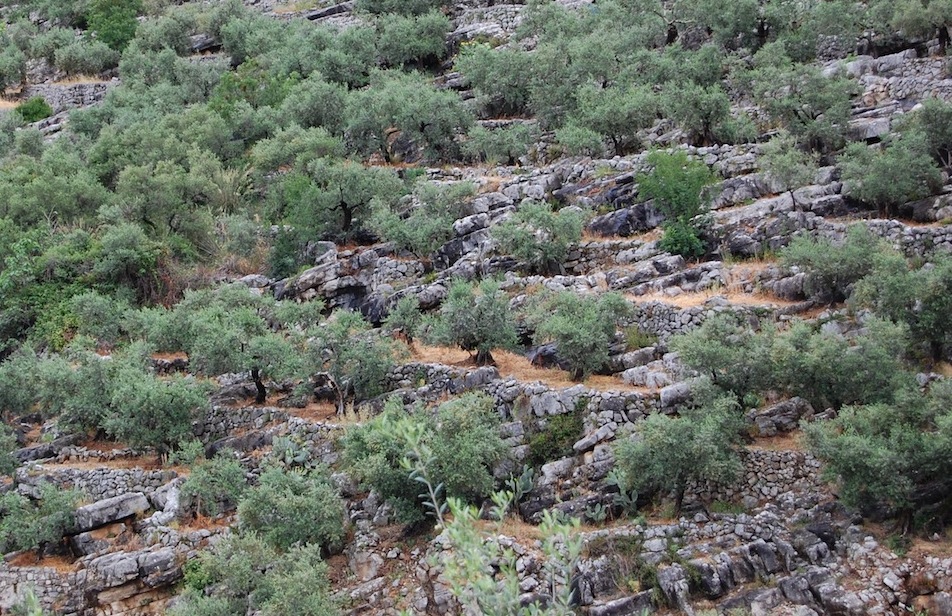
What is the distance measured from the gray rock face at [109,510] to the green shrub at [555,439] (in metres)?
9.64

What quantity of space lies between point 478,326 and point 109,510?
1017 cm

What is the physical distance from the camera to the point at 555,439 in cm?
2711

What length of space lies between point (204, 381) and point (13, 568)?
23.2 ft

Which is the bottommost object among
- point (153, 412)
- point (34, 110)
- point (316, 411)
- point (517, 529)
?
point (34, 110)

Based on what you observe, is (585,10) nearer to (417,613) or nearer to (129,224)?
(129,224)

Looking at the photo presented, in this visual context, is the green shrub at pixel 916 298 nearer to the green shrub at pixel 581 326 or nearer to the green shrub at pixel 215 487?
the green shrub at pixel 581 326

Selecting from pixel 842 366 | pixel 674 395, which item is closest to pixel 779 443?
pixel 842 366

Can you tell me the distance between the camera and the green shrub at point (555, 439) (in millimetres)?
26875

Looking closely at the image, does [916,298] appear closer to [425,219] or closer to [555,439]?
[555,439]

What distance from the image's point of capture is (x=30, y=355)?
1377 inches

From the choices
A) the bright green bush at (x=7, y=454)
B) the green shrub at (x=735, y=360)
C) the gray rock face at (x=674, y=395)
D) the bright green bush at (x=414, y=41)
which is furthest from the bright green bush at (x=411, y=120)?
the gray rock face at (x=674, y=395)

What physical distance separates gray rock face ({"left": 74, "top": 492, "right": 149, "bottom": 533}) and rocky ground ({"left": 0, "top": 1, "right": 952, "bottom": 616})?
39mm

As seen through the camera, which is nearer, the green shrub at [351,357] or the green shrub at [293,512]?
the green shrub at [293,512]

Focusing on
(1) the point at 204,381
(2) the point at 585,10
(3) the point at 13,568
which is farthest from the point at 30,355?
(2) the point at 585,10
